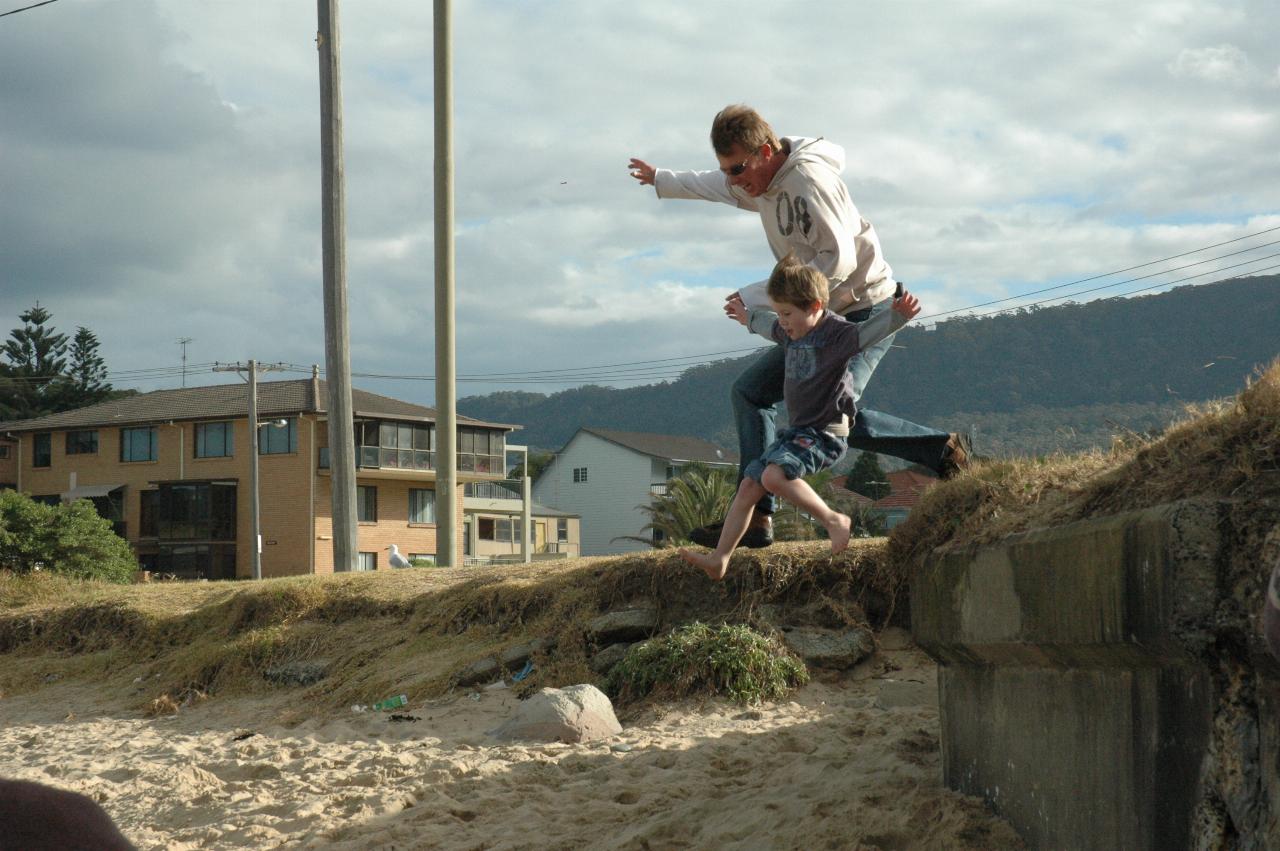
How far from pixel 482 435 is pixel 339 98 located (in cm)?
4490

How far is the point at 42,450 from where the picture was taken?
190 feet

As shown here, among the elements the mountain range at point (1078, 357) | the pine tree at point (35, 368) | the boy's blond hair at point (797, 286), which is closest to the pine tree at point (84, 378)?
the pine tree at point (35, 368)

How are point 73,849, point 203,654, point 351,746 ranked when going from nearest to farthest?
point 73,849
point 351,746
point 203,654

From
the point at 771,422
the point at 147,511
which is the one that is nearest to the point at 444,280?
the point at 771,422

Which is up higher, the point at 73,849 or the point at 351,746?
the point at 73,849

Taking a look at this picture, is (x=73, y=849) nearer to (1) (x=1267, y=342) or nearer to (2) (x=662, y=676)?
(2) (x=662, y=676)

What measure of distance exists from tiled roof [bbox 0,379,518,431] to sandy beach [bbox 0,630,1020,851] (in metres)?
45.1

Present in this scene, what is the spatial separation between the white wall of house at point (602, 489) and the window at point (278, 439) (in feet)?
92.6

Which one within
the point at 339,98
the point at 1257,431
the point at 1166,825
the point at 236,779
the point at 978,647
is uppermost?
the point at 339,98

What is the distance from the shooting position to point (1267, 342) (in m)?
88.5

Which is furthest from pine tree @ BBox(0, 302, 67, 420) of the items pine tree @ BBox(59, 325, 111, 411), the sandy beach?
the sandy beach

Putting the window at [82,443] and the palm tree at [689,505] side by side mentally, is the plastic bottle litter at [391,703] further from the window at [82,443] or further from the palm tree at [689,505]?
the window at [82,443]

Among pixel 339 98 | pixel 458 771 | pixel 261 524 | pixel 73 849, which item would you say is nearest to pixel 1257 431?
pixel 73 849

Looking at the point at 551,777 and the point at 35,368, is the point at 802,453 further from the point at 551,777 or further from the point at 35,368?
the point at 35,368
